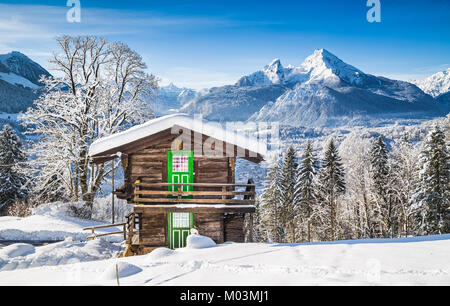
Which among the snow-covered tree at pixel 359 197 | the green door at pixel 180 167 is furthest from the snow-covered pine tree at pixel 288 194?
the green door at pixel 180 167

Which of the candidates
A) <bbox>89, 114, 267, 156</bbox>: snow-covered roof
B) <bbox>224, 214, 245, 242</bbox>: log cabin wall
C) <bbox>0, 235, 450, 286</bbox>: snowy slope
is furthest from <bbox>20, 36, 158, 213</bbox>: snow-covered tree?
<bbox>0, 235, 450, 286</bbox>: snowy slope

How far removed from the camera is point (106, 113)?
24000mm

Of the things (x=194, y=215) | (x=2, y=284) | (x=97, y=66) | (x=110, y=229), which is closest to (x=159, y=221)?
(x=194, y=215)

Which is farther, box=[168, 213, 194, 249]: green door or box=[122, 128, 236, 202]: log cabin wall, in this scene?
box=[122, 128, 236, 202]: log cabin wall

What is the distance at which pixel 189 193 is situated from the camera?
12.3 metres

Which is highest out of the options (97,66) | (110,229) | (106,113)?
(97,66)

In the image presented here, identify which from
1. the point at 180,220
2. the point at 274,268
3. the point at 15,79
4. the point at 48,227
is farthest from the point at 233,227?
the point at 15,79

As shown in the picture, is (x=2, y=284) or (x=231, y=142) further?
(x=231, y=142)

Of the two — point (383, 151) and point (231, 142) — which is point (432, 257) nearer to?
point (231, 142)

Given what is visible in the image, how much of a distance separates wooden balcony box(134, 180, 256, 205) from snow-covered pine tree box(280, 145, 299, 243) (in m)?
24.0

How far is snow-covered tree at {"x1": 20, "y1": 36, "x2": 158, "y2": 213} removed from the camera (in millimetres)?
21531

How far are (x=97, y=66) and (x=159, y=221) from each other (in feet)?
54.4

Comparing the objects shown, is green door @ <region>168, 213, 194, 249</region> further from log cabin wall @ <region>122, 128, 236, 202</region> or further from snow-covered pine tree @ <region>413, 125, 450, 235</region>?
snow-covered pine tree @ <region>413, 125, 450, 235</region>
